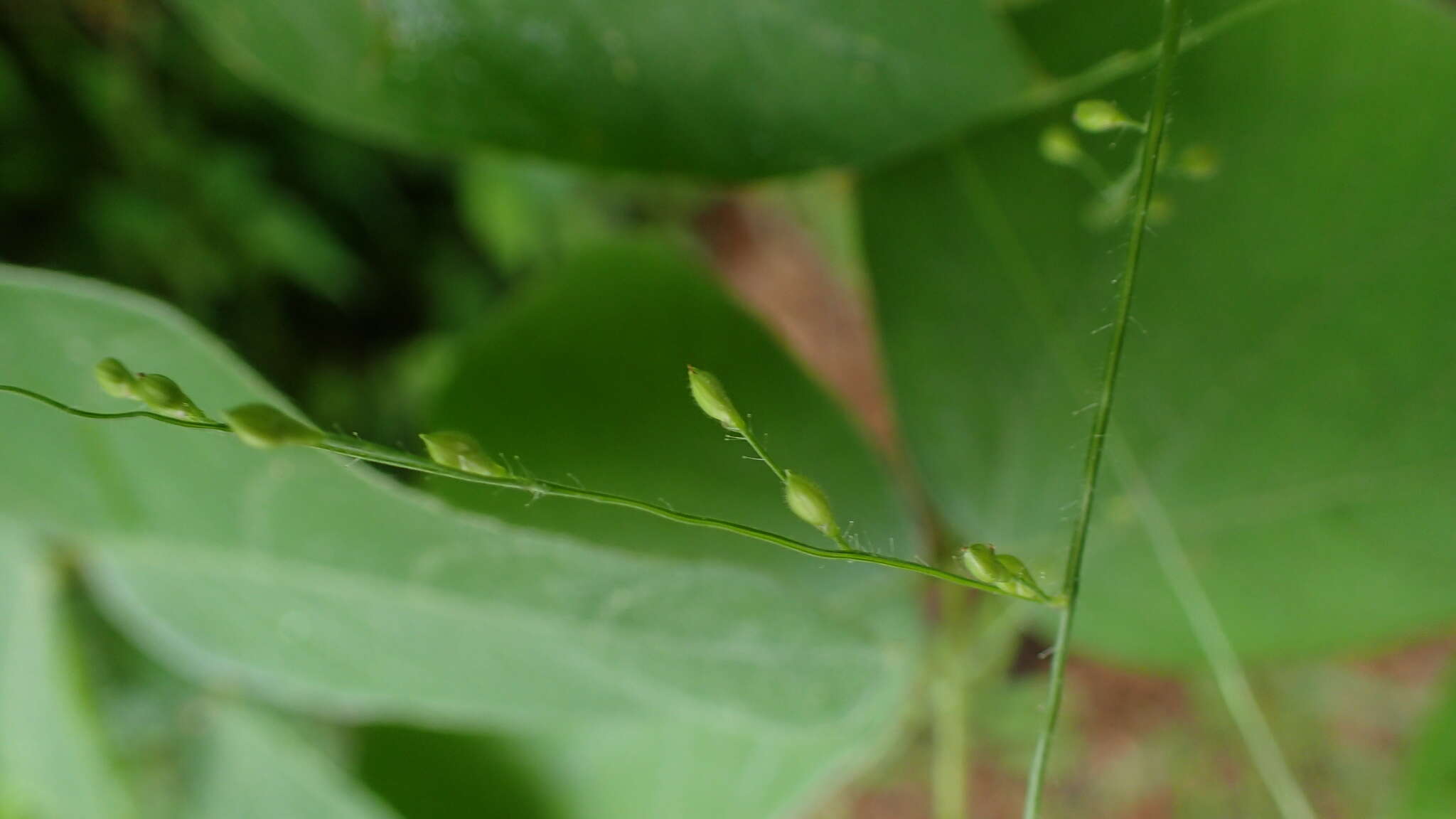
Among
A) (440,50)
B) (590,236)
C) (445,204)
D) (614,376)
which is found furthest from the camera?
(445,204)

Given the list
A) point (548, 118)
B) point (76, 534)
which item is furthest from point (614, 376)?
point (76, 534)

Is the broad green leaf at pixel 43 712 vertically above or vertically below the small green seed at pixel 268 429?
below

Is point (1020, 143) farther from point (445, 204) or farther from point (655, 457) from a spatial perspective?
point (445, 204)

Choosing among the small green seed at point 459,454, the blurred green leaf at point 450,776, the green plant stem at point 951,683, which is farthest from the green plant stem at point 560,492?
the blurred green leaf at point 450,776

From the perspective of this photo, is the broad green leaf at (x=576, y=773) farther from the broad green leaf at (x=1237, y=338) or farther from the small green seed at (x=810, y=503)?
the small green seed at (x=810, y=503)

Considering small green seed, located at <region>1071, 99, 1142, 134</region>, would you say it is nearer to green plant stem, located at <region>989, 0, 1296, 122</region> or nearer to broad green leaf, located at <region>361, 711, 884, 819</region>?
green plant stem, located at <region>989, 0, 1296, 122</region>

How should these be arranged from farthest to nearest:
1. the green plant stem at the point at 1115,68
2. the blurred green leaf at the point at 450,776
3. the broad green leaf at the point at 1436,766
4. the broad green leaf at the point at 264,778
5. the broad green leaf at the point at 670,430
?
1. the broad green leaf at the point at 264,778
2. the blurred green leaf at the point at 450,776
3. the broad green leaf at the point at 1436,766
4. the broad green leaf at the point at 670,430
5. the green plant stem at the point at 1115,68

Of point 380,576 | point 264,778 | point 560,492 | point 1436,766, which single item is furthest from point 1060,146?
point 264,778

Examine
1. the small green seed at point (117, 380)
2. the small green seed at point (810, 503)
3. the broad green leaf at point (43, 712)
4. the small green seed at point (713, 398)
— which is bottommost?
the broad green leaf at point (43, 712)
